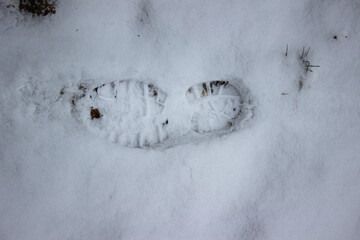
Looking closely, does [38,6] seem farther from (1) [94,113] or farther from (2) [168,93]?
(2) [168,93]

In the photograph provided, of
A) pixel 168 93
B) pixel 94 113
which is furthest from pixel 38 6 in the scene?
pixel 168 93

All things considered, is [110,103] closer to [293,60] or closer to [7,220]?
[7,220]

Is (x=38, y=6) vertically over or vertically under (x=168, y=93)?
over

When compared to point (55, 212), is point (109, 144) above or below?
above

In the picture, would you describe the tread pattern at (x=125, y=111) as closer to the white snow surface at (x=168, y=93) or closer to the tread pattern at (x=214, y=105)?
the white snow surface at (x=168, y=93)

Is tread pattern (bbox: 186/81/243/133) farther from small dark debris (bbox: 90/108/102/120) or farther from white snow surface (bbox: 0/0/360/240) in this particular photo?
small dark debris (bbox: 90/108/102/120)

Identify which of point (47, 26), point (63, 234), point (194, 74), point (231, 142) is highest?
point (47, 26)

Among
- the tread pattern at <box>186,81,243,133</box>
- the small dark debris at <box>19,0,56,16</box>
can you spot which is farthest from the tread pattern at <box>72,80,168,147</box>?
the small dark debris at <box>19,0,56,16</box>

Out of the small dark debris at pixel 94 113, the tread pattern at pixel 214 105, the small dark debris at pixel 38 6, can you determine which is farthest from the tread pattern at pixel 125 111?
the small dark debris at pixel 38 6

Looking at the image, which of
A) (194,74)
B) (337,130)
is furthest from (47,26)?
(337,130)
